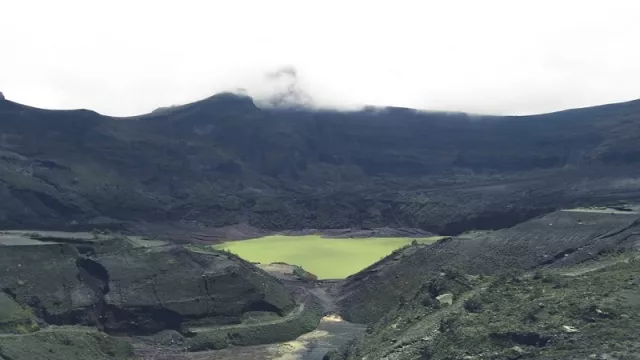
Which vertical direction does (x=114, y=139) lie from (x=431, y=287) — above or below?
above

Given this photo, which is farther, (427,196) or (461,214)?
(427,196)

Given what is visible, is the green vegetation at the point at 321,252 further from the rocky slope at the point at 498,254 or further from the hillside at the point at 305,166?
the hillside at the point at 305,166

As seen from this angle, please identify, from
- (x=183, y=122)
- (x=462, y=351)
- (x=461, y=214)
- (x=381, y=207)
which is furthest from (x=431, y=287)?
(x=183, y=122)

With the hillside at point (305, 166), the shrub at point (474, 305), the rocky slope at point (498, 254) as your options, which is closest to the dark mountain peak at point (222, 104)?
the hillside at point (305, 166)

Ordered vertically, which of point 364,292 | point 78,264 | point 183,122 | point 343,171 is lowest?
point 364,292

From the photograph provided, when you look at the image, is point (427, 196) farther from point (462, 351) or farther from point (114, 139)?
point (462, 351)

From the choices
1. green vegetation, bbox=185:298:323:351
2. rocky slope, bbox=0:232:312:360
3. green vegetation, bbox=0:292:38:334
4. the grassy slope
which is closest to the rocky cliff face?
rocky slope, bbox=0:232:312:360
